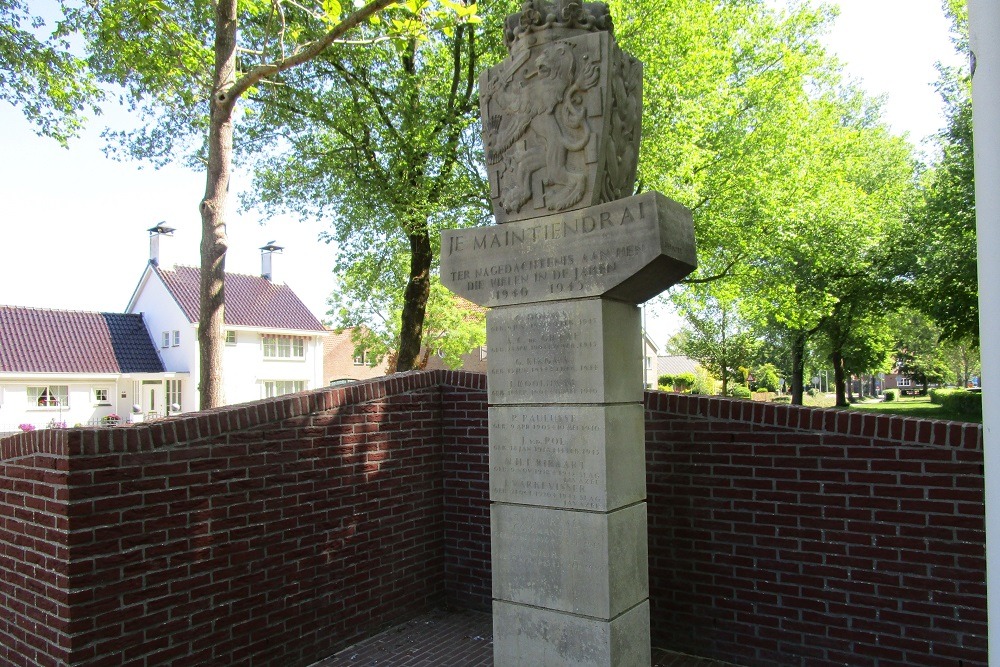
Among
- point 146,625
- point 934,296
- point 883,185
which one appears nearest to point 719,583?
point 146,625

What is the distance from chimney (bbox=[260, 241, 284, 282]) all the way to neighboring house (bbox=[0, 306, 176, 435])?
7.52 m

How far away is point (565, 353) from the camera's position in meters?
4.59

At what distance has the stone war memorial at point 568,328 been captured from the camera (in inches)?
173

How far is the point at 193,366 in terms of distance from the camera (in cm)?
3697

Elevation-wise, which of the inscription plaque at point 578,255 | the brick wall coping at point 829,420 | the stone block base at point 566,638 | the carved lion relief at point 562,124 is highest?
the carved lion relief at point 562,124

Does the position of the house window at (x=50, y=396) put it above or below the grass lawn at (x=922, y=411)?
above

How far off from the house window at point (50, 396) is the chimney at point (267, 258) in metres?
13.0

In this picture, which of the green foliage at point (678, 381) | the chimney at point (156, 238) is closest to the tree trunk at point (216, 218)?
the chimney at point (156, 238)

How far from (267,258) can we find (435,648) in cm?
4078

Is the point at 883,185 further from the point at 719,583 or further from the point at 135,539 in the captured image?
the point at 135,539

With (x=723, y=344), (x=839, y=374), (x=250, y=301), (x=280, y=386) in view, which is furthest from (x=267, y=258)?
(x=839, y=374)

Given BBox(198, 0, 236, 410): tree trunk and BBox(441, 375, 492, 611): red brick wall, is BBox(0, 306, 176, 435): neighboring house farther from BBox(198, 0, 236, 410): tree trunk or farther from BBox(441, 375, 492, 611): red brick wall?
BBox(441, 375, 492, 611): red brick wall

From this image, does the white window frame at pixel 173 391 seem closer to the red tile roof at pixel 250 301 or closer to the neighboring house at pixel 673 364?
the red tile roof at pixel 250 301

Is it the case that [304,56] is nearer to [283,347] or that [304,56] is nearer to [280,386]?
[283,347]
